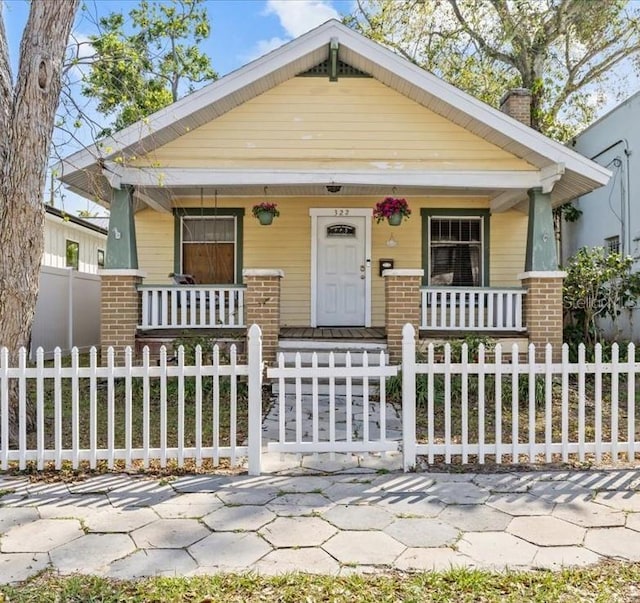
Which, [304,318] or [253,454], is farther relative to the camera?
[304,318]

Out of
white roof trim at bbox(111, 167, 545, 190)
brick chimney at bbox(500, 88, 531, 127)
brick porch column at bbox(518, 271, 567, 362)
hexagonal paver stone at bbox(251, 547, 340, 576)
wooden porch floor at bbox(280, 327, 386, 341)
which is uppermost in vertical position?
brick chimney at bbox(500, 88, 531, 127)

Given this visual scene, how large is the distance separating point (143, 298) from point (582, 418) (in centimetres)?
623

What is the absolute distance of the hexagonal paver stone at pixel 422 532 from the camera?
3.08 metres

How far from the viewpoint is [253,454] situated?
427 centimetres

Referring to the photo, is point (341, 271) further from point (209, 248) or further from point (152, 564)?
point (152, 564)

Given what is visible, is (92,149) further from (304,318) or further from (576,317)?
(576,317)

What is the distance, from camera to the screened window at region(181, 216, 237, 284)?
10297 millimetres

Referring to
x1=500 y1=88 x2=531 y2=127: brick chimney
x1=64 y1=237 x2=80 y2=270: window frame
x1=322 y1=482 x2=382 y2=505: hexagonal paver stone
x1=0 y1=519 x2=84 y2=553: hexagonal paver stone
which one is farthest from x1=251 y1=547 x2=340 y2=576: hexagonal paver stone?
x1=64 y1=237 x2=80 y2=270: window frame

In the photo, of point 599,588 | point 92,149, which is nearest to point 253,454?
point 599,588

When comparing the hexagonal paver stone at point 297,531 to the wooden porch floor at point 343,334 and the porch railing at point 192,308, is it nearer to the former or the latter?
the wooden porch floor at point 343,334

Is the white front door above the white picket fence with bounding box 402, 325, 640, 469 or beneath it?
above

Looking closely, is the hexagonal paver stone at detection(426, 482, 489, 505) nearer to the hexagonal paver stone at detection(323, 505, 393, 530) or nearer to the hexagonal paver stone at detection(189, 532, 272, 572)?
the hexagonal paver stone at detection(323, 505, 393, 530)

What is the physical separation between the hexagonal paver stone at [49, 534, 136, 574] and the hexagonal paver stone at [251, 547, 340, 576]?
80 cm

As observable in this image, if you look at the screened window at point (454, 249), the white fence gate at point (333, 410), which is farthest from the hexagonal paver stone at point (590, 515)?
the screened window at point (454, 249)
